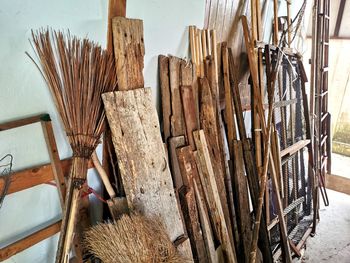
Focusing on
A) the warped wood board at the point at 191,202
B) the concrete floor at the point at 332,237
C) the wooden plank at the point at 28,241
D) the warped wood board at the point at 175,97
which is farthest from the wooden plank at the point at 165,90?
the concrete floor at the point at 332,237

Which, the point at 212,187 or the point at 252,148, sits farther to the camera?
the point at 252,148

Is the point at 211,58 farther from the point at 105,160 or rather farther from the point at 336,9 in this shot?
the point at 336,9

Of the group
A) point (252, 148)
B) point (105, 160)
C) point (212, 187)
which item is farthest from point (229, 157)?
point (105, 160)

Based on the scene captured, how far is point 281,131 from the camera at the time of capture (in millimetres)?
2268

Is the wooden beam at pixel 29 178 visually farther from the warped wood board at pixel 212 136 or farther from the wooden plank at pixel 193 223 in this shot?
the warped wood board at pixel 212 136

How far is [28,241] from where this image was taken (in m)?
1.02

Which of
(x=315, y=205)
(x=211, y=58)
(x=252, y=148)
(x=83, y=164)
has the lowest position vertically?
(x=315, y=205)

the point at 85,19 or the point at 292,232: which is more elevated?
the point at 85,19

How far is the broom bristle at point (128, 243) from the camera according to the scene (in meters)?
1.01

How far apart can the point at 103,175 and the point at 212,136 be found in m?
0.79

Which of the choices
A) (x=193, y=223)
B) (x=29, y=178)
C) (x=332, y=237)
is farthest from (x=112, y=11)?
(x=332, y=237)

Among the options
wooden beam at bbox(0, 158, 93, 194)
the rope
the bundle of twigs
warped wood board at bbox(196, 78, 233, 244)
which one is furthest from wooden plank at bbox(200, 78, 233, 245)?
the rope

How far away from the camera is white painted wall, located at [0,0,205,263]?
2.98ft

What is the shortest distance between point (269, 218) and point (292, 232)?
1.88ft
